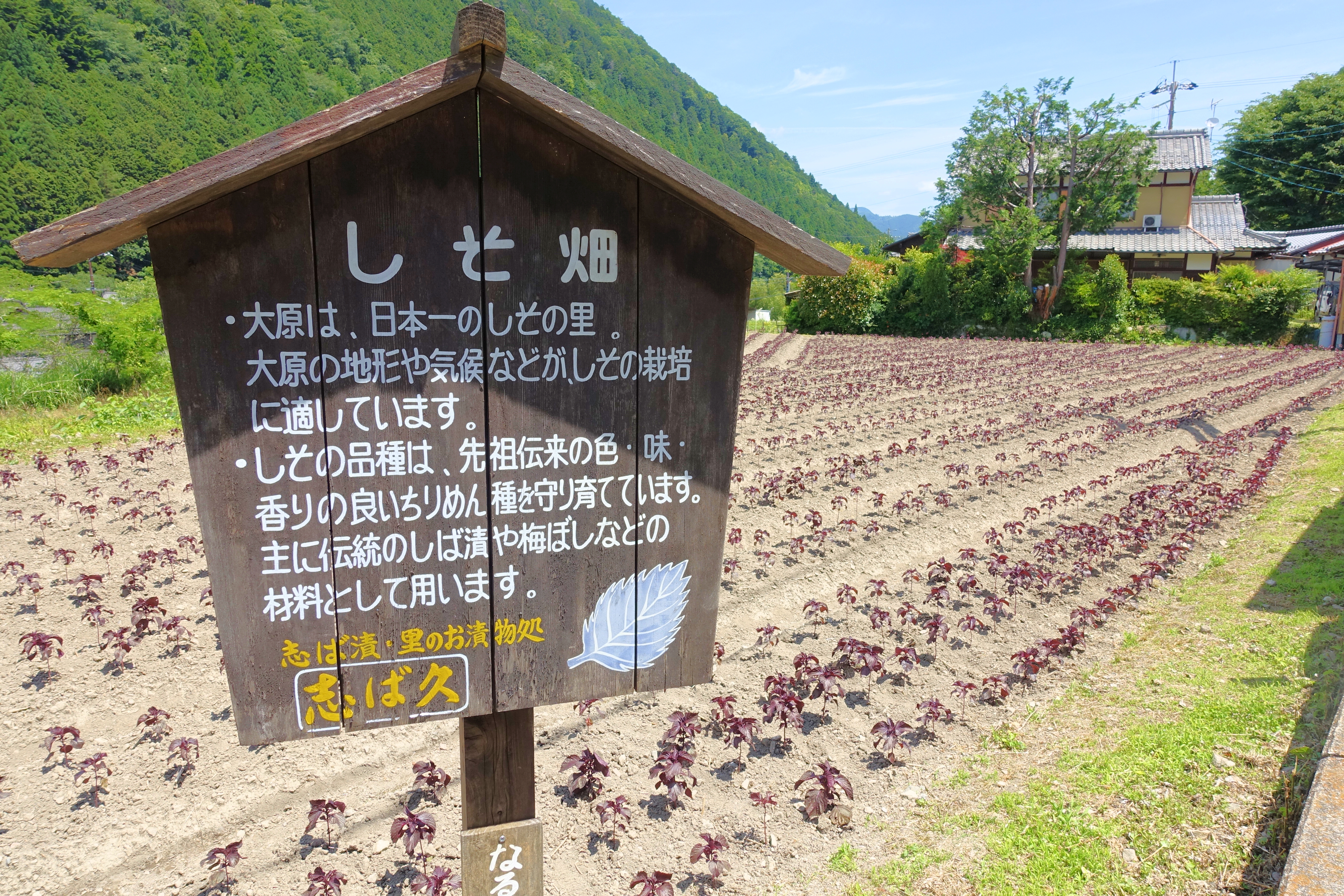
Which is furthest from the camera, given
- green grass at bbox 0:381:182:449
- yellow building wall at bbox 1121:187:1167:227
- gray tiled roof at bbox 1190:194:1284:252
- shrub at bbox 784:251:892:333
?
shrub at bbox 784:251:892:333

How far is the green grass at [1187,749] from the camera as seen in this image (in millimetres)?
3074

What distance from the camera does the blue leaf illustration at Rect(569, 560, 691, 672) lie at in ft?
6.49

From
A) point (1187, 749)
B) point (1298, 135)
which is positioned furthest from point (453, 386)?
point (1298, 135)

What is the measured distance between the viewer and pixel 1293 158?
39875 millimetres

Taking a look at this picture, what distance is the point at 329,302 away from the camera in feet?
5.49

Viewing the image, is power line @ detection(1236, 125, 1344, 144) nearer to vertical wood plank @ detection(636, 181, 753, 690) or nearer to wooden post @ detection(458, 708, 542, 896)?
vertical wood plank @ detection(636, 181, 753, 690)

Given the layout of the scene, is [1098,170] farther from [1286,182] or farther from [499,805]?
[499,805]

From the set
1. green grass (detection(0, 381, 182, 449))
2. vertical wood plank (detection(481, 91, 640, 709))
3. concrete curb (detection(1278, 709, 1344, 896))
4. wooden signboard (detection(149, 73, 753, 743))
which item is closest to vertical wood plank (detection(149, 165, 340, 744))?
wooden signboard (detection(149, 73, 753, 743))

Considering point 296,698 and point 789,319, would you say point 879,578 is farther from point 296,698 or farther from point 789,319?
point 789,319

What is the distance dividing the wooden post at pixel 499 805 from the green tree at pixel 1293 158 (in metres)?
50.2

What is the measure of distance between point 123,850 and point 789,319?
3246 centimetres

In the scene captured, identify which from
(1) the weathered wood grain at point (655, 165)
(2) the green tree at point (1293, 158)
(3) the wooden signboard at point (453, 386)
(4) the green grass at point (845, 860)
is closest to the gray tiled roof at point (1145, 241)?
(2) the green tree at point (1293, 158)

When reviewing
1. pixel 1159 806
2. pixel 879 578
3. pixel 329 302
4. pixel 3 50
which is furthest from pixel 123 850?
pixel 3 50

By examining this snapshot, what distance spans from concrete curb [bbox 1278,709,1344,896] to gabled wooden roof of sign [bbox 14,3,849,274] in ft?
8.57
